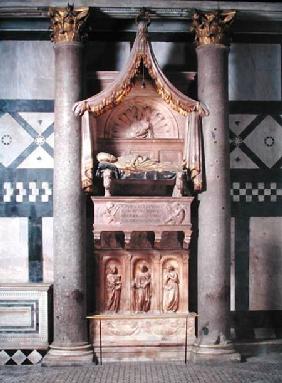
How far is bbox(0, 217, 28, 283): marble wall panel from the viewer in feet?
31.8

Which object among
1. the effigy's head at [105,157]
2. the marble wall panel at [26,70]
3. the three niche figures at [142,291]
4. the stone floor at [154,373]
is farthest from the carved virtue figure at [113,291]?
the marble wall panel at [26,70]

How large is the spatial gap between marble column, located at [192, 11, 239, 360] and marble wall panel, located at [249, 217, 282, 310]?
72 cm

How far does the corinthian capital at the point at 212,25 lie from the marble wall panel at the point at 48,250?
304 centimetres

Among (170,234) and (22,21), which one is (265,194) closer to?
(170,234)

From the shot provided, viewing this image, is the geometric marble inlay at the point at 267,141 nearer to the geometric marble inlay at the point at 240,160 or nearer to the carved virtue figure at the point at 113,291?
the geometric marble inlay at the point at 240,160

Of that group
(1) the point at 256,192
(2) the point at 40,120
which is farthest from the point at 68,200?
(1) the point at 256,192

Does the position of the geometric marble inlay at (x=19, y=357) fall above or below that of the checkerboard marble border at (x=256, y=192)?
below

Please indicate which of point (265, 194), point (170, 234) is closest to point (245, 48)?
point (265, 194)

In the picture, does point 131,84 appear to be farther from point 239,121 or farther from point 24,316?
point 24,316

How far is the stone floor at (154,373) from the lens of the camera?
8.25 metres

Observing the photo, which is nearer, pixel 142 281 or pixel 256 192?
pixel 142 281

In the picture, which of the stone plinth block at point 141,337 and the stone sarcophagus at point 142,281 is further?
the stone plinth block at point 141,337

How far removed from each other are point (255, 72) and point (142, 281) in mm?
3204

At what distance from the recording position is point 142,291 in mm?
9484
